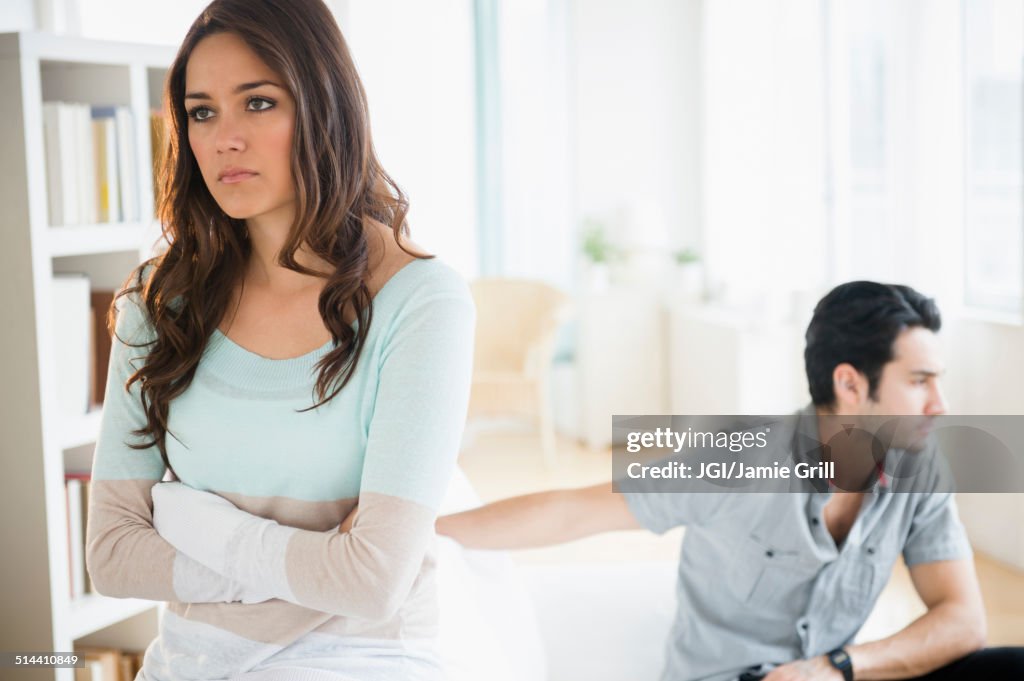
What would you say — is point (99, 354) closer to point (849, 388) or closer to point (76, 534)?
point (76, 534)

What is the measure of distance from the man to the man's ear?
16 millimetres

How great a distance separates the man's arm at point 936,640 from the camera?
55.4 inches

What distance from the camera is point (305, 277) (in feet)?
3.94

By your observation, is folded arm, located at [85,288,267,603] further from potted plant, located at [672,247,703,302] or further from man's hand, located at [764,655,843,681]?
potted plant, located at [672,247,703,302]

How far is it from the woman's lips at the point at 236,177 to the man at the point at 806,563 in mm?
624

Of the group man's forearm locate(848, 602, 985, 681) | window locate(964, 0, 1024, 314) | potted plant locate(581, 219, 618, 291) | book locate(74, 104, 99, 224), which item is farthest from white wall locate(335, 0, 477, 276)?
window locate(964, 0, 1024, 314)

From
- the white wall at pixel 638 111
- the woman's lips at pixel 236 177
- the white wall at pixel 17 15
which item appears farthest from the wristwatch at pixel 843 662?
the white wall at pixel 638 111

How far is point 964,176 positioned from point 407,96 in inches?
82.7

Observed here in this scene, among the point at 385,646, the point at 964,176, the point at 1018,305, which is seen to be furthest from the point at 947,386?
the point at 385,646

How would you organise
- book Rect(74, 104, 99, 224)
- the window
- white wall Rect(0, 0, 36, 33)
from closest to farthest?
book Rect(74, 104, 99, 224)
white wall Rect(0, 0, 36, 33)
the window

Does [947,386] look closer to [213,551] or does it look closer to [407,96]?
[407,96]

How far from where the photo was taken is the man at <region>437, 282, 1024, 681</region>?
55.4 inches

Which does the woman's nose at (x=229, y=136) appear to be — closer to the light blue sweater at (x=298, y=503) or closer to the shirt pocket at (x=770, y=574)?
the light blue sweater at (x=298, y=503)

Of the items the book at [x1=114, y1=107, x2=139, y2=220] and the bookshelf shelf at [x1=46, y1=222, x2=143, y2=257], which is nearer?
the bookshelf shelf at [x1=46, y1=222, x2=143, y2=257]
